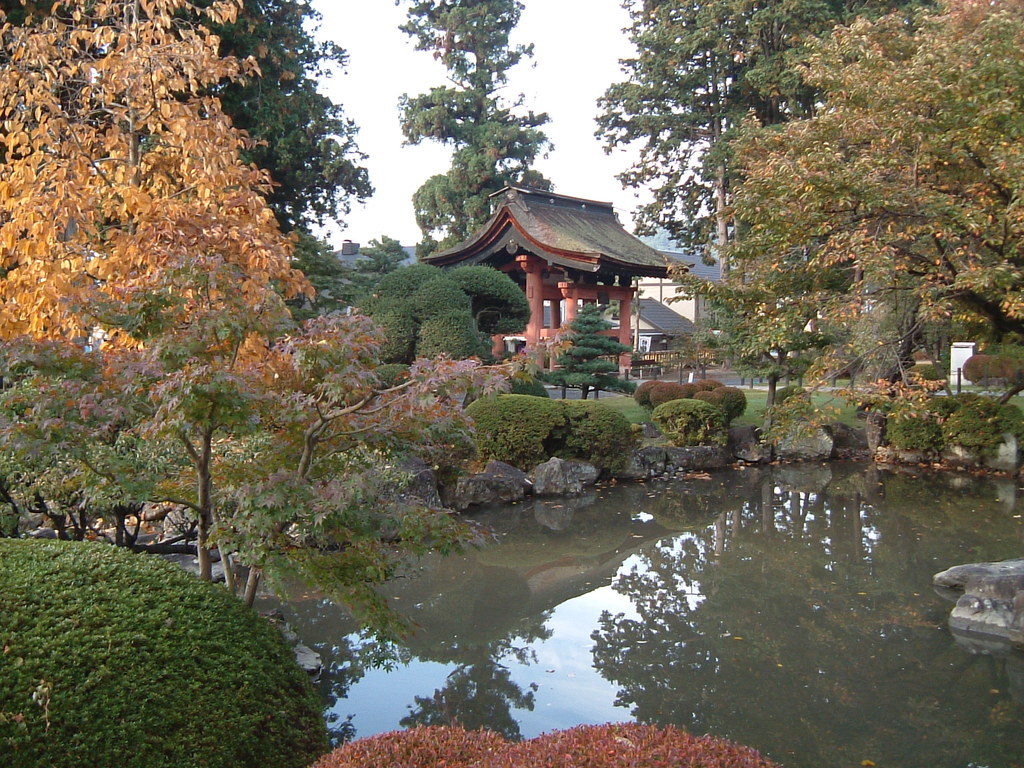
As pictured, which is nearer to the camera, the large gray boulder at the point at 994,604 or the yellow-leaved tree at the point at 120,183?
the yellow-leaved tree at the point at 120,183

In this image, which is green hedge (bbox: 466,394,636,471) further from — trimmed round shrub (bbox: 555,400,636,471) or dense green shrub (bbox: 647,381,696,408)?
dense green shrub (bbox: 647,381,696,408)

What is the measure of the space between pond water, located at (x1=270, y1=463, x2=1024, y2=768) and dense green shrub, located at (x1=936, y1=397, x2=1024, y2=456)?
2.64 m

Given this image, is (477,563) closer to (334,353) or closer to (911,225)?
(334,353)

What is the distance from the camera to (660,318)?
116 ft

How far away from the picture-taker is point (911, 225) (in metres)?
8.09

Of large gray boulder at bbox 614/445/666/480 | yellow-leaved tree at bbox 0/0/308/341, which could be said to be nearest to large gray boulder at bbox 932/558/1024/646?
yellow-leaved tree at bbox 0/0/308/341

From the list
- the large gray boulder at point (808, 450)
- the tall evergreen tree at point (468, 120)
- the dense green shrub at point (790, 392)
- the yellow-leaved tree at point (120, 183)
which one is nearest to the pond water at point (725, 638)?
the dense green shrub at point (790, 392)

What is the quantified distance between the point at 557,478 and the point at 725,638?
16.3ft

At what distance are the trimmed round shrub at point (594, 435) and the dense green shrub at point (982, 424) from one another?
4.90 metres

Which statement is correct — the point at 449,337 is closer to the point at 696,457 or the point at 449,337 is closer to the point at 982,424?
the point at 696,457

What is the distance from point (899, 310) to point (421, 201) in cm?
1624

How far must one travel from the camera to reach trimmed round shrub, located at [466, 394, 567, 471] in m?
10.4

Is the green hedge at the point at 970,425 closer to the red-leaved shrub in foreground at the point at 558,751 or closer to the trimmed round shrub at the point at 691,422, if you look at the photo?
the trimmed round shrub at the point at 691,422

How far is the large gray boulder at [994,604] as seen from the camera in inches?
209
